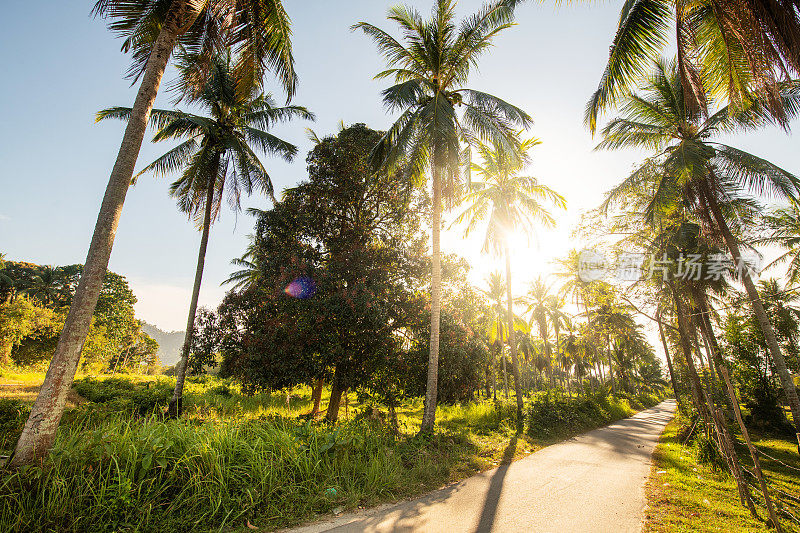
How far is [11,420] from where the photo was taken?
6750 millimetres

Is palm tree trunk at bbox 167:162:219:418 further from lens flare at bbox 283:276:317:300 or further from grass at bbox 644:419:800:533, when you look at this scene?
grass at bbox 644:419:800:533

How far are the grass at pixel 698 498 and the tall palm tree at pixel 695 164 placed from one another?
14.7ft

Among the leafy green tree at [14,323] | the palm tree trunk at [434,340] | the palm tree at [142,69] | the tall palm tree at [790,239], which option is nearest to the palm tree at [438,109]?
the palm tree trunk at [434,340]

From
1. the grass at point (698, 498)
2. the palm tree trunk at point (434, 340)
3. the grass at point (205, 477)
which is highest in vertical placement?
the palm tree trunk at point (434, 340)

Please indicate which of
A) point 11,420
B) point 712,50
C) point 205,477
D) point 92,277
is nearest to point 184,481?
point 205,477

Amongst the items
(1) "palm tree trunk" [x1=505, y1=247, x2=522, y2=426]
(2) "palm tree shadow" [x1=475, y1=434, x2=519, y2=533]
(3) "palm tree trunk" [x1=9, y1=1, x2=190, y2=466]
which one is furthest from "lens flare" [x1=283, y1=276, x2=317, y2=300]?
(1) "palm tree trunk" [x1=505, y1=247, x2=522, y2=426]

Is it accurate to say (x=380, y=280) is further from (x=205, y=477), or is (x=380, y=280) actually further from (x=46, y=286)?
(x=46, y=286)

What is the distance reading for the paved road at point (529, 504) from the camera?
418 cm

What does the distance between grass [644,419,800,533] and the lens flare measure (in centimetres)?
860

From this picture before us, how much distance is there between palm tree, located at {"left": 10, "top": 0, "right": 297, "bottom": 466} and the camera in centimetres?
412

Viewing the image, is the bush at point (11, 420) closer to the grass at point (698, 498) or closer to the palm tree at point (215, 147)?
the palm tree at point (215, 147)

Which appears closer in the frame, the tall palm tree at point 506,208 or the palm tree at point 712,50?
the palm tree at point 712,50

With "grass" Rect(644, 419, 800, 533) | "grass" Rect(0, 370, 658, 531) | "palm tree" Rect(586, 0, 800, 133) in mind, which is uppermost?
"palm tree" Rect(586, 0, 800, 133)

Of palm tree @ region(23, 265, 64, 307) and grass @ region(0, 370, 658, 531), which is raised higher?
palm tree @ region(23, 265, 64, 307)
